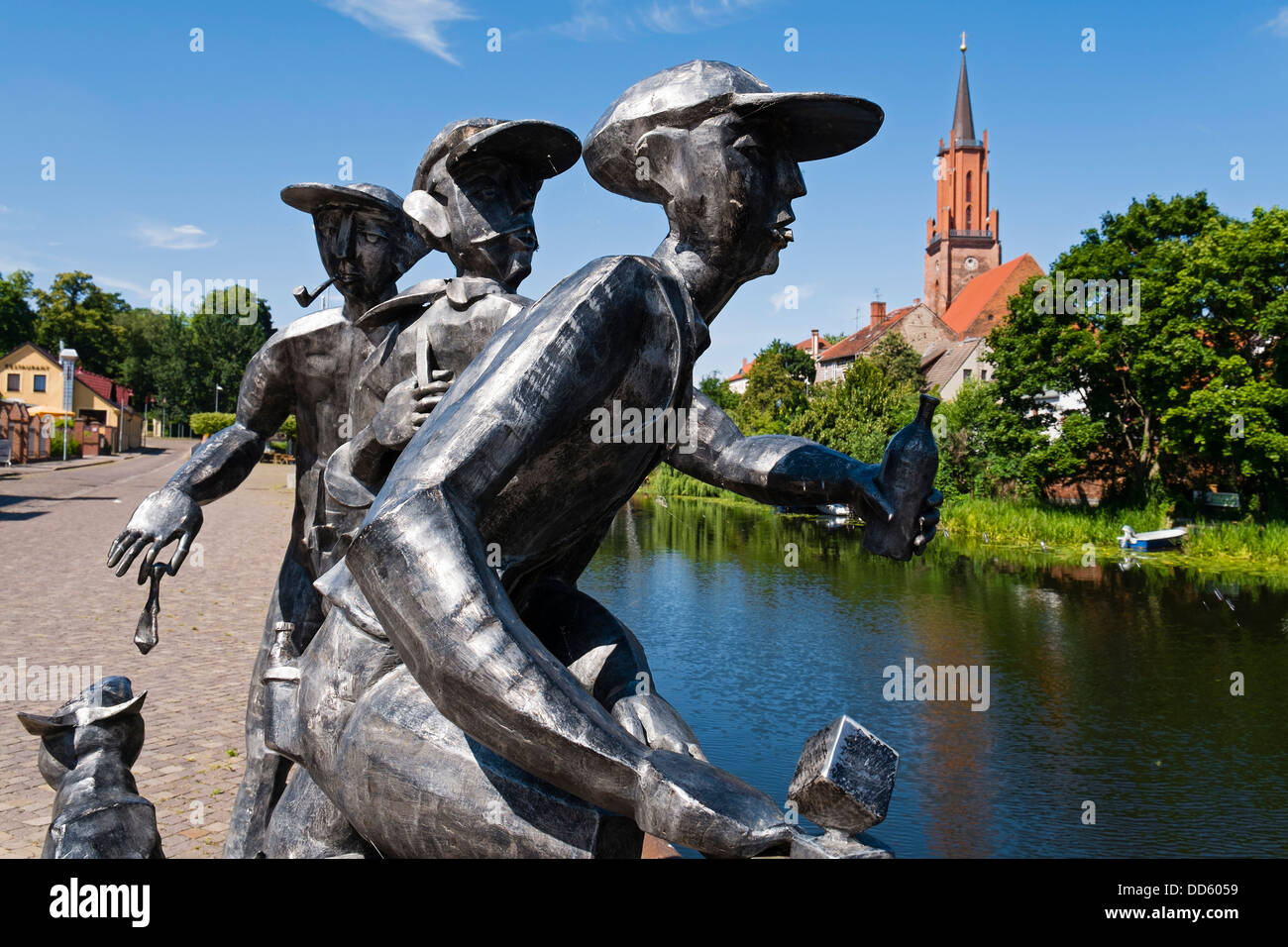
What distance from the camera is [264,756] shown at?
10.5 ft

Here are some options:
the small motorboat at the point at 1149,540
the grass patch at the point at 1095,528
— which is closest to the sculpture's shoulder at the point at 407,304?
the grass patch at the point at 1095,528

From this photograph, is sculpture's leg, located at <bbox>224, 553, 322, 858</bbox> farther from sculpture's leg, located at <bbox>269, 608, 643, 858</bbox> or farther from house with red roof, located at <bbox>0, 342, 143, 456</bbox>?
house with red roof, located at <bbox>0, 342, 143, 456</bbox>

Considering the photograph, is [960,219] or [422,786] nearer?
[422,786]

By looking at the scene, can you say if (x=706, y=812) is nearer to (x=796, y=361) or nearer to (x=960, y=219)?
(x=796, y=361)

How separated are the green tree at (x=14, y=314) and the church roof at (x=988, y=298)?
59.6 meters

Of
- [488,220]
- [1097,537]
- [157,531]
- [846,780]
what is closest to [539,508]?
[846,780]

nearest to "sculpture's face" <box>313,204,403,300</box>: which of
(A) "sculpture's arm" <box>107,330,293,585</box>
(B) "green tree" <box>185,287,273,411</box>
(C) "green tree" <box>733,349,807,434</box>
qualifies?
(A) "sculpture's arm" <box>107,330,293,585</box>

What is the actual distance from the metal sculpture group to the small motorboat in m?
28.4

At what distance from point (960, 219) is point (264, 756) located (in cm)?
9848

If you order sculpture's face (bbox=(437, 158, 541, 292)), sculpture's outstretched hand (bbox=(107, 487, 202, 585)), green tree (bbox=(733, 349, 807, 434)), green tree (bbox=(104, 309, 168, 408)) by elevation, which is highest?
green tree (bbox=(104, 309, 168, 408))

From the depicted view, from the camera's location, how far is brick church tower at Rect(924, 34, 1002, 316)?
91.2 m
